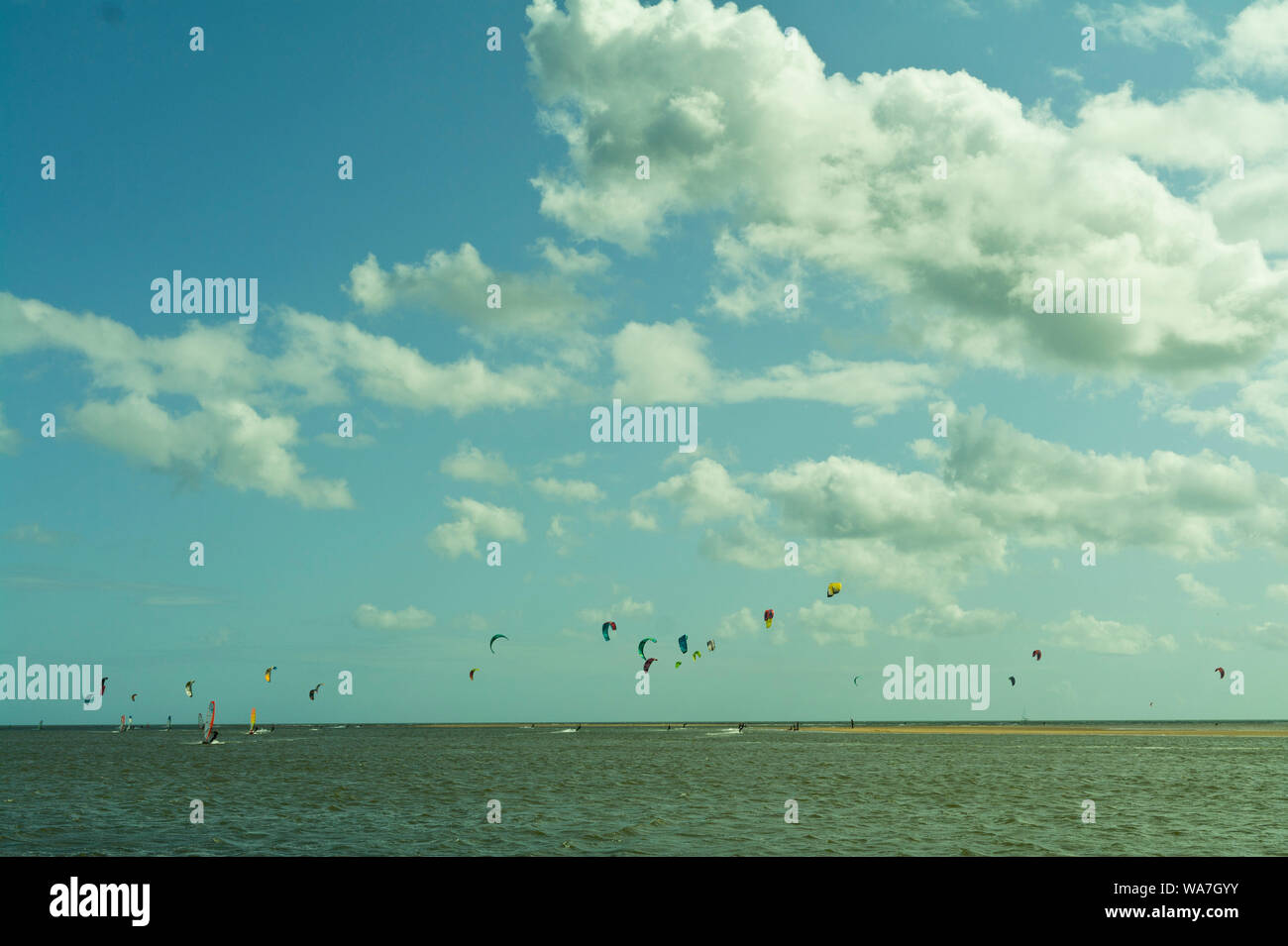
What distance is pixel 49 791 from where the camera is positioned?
6112 cm

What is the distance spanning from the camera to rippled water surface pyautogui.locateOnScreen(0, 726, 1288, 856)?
34.1 metres

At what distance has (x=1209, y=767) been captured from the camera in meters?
81.9

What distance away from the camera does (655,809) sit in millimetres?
45406

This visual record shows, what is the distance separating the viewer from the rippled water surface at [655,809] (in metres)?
34.1
